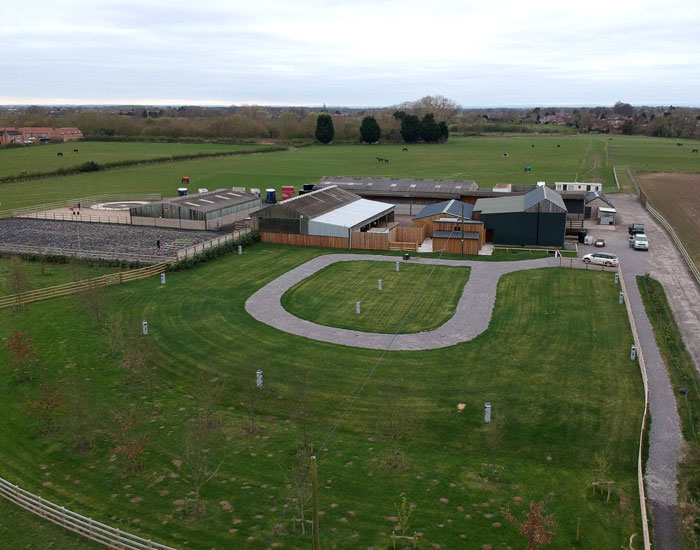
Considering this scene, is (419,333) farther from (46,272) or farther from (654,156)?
(654,156)

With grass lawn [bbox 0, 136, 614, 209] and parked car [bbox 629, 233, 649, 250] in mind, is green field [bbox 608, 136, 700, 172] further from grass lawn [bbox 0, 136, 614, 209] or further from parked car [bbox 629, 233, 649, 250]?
parked car [bbox 629, 233, 649, 250]

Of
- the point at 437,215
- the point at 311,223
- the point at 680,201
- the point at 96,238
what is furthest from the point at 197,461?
the point at 680,201

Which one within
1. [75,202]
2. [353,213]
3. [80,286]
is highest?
[353,213]

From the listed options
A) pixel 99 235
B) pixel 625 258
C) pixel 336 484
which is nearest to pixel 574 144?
pixel 625 258

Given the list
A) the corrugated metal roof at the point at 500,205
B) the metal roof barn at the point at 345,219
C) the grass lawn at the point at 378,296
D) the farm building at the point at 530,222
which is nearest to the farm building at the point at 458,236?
the farm building at the point at 530,222

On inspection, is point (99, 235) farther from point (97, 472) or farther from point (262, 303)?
point (97, 472)

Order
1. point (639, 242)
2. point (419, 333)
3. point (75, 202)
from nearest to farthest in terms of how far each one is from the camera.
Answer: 1. point (419, 333)
2. point (639, 242)
3. point (75, 202)

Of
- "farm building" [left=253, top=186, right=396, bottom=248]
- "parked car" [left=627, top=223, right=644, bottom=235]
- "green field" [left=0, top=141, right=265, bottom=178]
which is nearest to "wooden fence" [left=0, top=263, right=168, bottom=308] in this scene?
"farm building" [left=253, top=186, right=396, bottom=248]
